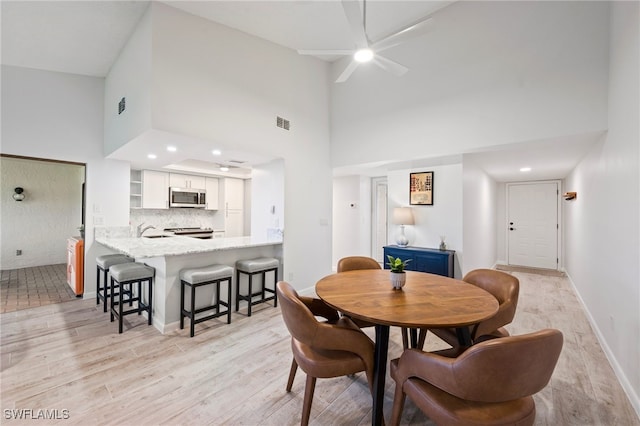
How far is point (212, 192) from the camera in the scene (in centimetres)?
677

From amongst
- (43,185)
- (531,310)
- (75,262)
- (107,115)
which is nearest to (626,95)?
(531,310)

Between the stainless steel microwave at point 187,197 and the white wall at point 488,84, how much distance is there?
3.93 meters

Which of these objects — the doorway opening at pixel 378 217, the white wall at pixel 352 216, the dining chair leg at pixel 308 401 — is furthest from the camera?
the doorway opening at pixel 378 217

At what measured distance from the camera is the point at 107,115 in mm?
4078

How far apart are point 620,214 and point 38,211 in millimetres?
9530

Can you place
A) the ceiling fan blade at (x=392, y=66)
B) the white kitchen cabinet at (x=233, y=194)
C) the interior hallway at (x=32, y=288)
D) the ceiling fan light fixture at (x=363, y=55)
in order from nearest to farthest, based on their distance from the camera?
1. the ceiling fan light fixture at (x=363, y=55)
2. the ceiling fan blade at (x=392, y=66)
3. the interior hallway at (x=32, y=288)
4. the white kitchen cabinet at (x=233, y=194)

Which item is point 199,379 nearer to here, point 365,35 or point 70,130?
point 365,35

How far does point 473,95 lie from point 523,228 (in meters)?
4.88

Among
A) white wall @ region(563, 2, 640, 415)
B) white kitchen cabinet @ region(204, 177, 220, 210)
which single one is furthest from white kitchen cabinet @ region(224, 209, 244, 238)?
white wall @ region(563, 2, 640, 415)

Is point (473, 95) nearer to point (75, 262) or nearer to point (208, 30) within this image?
point (208, 30)

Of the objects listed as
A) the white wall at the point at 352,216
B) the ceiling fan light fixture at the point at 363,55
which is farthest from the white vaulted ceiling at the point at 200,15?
the white wall at the point at 352,216

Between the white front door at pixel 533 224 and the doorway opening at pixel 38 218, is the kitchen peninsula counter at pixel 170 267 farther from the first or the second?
the white front door at pixel 533 224

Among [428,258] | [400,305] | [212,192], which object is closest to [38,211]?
[212,192]

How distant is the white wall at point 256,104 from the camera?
2.89 meters
